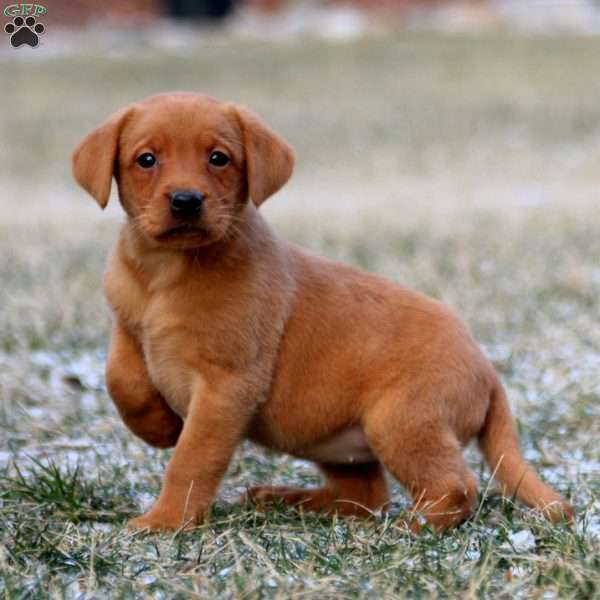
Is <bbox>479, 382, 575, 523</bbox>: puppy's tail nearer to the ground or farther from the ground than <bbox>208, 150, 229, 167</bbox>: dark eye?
nearer to the ground

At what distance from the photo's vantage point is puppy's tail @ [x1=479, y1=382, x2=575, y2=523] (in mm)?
3639

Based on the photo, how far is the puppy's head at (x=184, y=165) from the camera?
3494 mm

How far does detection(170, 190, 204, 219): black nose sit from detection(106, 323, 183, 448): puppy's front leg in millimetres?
598

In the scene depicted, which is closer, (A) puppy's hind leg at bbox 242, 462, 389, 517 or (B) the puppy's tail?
(B) the puppy's tail

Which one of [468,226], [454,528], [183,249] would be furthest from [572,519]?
[468,226]

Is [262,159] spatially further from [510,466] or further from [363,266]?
[363,266]

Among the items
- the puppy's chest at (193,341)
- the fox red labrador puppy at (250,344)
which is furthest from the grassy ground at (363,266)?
the puppy's chest at (193,341)

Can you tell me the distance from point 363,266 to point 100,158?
4.66 m

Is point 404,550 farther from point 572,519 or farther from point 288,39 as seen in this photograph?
point 288,39

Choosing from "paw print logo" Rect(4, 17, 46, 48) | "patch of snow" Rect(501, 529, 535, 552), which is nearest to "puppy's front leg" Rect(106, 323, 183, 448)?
"patch of snow" Rect(501, 529, 535, 552)

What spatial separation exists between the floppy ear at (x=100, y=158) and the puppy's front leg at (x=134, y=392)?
47 cm

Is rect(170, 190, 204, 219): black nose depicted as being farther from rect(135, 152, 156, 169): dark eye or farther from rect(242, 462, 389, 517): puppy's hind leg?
rect(242, 462, 389, 517): puppy's hind leg

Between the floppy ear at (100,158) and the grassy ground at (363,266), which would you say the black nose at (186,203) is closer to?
the floppy ear at (100,158)

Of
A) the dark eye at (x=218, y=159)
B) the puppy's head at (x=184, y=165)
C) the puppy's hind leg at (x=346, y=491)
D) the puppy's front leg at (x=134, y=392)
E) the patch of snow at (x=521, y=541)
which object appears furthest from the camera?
the puppy's hind leg at (x=346, y=491)
